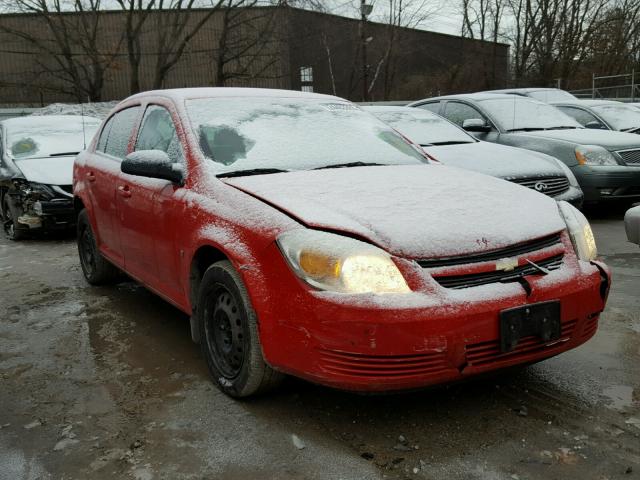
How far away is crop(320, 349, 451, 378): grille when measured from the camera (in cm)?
237

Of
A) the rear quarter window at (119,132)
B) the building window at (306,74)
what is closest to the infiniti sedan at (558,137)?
the rear quarter window at (119,132)

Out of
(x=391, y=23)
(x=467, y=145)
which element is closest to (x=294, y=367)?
(x=467, y=145)

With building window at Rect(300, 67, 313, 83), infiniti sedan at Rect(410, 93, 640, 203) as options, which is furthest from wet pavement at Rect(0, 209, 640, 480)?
building window at Rect(300, 67, 313, 83)

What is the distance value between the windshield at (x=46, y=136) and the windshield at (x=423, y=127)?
3719 mm

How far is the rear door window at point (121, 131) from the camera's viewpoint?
434 centimetres

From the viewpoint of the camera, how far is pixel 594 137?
788 centimetres

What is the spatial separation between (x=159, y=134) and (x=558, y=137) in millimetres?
5570

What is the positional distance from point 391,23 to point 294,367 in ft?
122

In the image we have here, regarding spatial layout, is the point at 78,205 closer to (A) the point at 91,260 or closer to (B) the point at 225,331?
(A) the point at 91,260

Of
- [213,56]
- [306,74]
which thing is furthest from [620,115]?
[306,74]

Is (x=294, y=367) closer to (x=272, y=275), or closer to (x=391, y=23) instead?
(x=272, y=275)

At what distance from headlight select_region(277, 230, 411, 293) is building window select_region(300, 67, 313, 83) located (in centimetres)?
3431

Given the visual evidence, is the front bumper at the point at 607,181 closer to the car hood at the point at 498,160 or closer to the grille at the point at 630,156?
the grille at the point at 630,156

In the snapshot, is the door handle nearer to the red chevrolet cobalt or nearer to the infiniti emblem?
the red chevrolet cobalt
